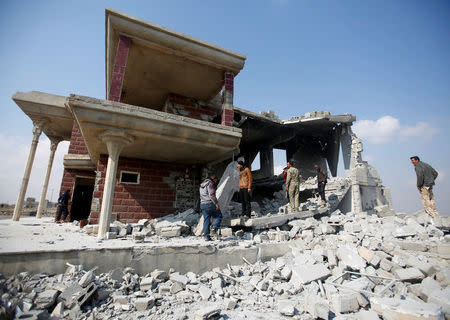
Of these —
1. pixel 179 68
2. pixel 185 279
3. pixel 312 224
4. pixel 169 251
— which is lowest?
pixel 185 279

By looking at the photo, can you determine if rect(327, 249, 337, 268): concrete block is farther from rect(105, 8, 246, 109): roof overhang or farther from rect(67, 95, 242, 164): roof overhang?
rect(105, 8, 246, 109): roof overhang

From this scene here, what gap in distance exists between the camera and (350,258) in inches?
178

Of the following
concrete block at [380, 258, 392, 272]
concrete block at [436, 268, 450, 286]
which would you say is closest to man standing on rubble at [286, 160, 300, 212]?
concrete block at [380, 258, 392, 272]

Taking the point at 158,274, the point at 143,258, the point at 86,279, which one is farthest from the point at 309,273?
the point at 86,279

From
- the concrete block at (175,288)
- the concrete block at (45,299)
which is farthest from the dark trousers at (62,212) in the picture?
the concrete block at (175,288)

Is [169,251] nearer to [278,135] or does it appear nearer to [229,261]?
[229,261]

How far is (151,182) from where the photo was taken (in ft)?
27.0

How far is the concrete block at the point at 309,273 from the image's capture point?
412 cm

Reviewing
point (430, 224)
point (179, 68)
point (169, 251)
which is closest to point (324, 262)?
point (169, 251)

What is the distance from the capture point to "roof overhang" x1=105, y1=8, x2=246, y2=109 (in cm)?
629

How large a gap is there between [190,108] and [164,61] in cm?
229

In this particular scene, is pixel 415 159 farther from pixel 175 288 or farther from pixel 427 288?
pixel 175 288

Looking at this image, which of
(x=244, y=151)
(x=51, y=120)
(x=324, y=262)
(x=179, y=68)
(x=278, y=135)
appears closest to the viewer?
(x=324, y=262)

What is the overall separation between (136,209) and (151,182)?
1101mm
